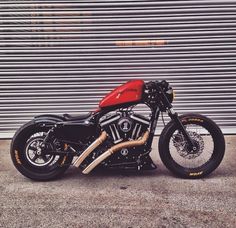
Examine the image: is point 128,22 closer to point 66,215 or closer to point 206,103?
point 206,103

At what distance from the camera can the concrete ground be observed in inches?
152

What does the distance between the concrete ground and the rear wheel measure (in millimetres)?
124

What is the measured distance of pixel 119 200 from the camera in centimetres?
430

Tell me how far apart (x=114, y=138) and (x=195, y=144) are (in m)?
1.00

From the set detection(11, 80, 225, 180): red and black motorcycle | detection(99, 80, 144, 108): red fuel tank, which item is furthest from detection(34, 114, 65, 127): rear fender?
detection(99, 80, 144, 108): red fuel tank

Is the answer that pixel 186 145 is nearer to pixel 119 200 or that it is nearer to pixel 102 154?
pixel 102 154

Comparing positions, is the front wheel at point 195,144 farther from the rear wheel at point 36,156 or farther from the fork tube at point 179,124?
the rear wheel at point 36,156

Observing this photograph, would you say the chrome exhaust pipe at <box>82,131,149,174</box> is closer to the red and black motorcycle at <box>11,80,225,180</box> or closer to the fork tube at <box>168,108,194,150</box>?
the red and black motorcycle at <box>11,80,225,180</box>

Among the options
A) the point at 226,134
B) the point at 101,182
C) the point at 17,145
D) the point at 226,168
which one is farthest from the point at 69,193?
the point at 226,134

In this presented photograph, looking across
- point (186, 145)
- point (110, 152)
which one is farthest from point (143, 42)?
point (110, 152)

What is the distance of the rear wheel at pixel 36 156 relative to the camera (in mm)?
4758

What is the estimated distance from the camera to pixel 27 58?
630 centimetres

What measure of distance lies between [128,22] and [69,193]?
298cm

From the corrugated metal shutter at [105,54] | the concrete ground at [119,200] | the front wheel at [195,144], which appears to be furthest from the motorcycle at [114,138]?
the corrugated metal shutter at [105,54]
